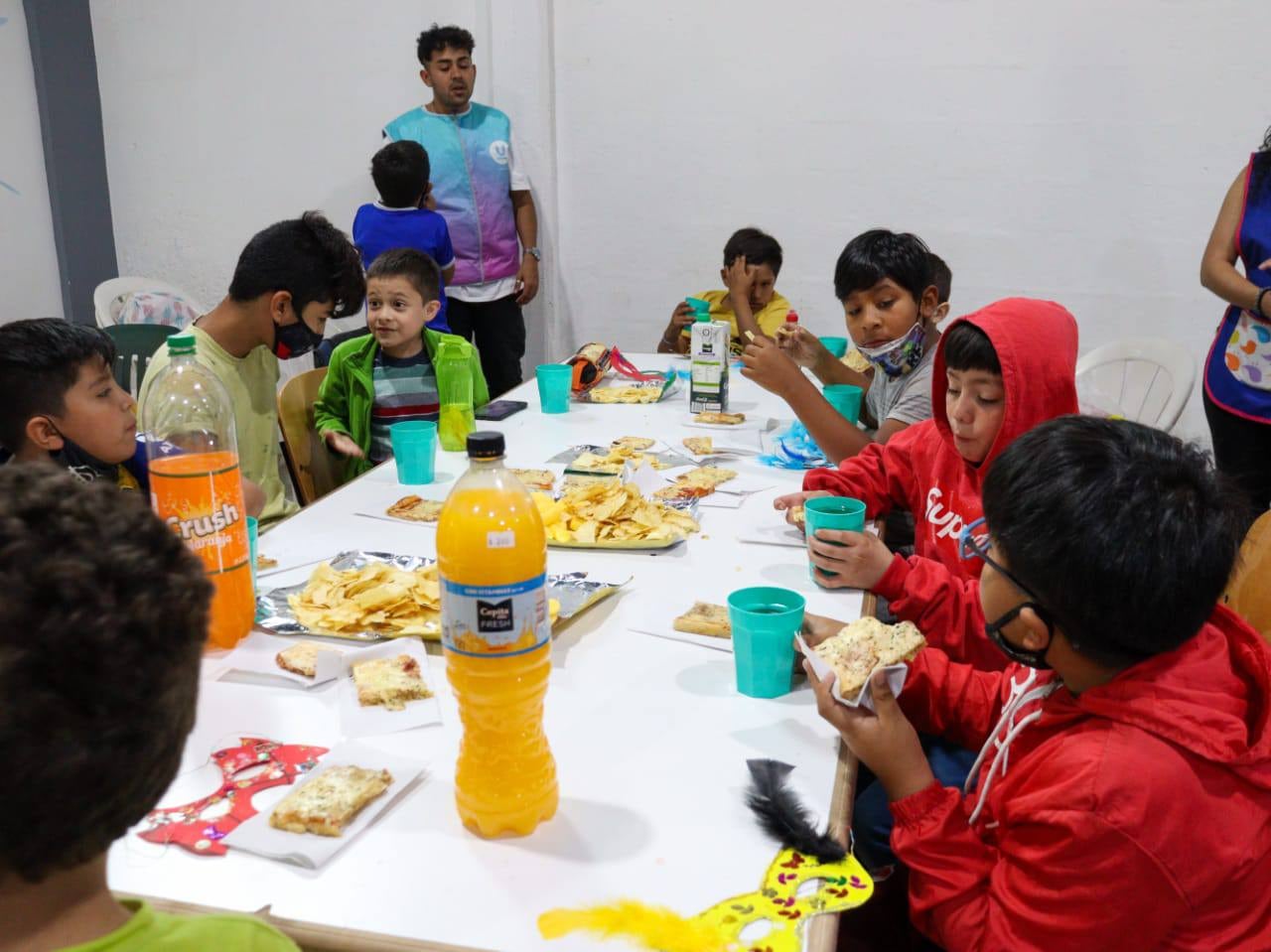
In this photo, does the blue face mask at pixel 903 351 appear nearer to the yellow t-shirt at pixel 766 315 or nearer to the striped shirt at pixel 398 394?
the yellow t-shirt at pixel 766 315

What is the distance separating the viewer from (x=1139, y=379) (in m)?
3.85

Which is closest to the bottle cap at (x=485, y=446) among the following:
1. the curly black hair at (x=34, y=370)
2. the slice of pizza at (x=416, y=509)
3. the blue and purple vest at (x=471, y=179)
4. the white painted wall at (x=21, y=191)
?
the slice of pizza at (x=416, y=509)

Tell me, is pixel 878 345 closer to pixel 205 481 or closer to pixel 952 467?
pixel 952 467

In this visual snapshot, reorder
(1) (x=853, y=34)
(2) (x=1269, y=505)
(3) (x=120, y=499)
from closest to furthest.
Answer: (3) (x=120, y=499)
(2) (x=1269, y=505)
(1) (x=853, y=34)

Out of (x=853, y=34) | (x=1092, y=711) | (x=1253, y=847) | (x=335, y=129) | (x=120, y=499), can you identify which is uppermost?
(x=853, y=34)

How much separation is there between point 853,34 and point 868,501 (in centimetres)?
324

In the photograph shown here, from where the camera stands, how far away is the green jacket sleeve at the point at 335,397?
2945mm

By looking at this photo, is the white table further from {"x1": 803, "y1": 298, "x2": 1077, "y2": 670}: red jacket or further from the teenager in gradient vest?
the teenager in gradient vest

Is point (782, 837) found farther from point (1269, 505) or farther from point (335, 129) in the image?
point (335, 129)

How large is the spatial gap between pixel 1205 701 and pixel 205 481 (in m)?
1.30

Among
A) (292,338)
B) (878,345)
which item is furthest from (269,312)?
(878,345)

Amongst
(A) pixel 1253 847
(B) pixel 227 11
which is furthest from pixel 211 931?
(B) pixel 227 11

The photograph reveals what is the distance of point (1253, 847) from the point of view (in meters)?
1.12

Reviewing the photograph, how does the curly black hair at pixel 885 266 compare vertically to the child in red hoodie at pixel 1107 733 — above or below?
above
